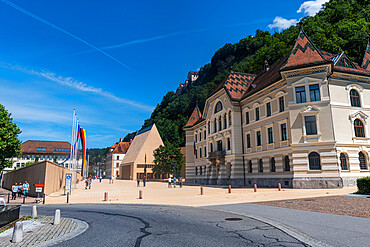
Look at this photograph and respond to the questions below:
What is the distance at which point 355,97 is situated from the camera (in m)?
30.3

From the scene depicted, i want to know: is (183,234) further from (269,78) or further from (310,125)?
(269,78)

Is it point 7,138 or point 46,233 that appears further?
point 7,138

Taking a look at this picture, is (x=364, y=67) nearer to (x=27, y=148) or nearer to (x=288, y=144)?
(x=288, y=144)

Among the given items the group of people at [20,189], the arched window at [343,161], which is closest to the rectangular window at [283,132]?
the arched window at [343,161]

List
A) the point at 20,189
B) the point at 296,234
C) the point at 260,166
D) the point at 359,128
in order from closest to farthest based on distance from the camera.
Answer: the point at 296,234 → the point at 20,189 → the point at 359,128 → the point at 260,166

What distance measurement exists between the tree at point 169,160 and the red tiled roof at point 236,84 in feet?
94.8

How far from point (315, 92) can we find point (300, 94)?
58.6 inches

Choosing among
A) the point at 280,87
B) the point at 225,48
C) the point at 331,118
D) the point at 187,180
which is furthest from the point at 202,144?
the point at 225,48

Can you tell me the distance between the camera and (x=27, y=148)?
98.8 metres

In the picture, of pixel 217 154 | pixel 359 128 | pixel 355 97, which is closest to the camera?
pixel 359 128

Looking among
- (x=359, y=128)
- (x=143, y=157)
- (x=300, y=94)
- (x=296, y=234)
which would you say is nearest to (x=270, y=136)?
(x=300, y=94)

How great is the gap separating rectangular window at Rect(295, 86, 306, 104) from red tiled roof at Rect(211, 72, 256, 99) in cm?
1201

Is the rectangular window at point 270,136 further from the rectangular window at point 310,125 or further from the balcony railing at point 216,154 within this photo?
the balcony railing at point 216,154

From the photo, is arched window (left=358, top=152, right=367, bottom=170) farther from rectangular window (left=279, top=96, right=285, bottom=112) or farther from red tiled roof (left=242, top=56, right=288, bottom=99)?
red tiled roof (left=242, top=56, right=288, bottom=99)
